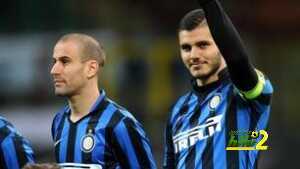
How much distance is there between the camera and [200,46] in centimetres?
513

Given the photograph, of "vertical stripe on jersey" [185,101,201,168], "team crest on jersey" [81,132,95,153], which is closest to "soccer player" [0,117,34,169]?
"team crest on jersey" [81,132,95,153]

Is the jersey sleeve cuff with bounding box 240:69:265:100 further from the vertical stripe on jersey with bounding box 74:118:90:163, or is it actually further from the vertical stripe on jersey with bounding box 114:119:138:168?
the vertical stripe on jersey with bounding box 74:118:90:163

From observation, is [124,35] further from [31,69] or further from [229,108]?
[229,108]

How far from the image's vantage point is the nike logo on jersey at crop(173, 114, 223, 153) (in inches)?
198

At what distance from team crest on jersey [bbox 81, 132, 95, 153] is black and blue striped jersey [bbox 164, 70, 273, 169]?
0.49 metres

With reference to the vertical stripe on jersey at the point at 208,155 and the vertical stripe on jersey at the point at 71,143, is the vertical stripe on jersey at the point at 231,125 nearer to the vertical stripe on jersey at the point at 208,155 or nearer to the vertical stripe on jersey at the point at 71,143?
the vertical stripe on jersey at the point at 208,155

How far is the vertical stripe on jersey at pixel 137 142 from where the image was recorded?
5359 mm

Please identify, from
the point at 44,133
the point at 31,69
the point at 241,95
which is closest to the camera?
the point at 241,95

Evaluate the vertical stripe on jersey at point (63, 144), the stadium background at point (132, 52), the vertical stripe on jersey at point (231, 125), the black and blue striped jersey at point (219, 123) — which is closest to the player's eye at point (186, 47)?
the black and blue striped jersey at point (219, 123)

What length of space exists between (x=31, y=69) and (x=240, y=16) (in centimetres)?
343

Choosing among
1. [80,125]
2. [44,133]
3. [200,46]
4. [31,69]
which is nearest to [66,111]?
[80,125]

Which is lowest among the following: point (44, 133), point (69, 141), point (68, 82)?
point (44, 133)

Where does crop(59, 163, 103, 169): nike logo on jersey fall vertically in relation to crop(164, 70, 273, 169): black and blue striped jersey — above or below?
below

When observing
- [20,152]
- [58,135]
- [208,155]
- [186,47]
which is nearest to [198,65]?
[186,47]
